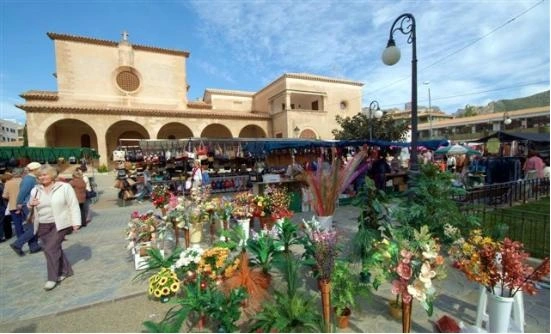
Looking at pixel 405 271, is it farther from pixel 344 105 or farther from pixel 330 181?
pixel 344 105

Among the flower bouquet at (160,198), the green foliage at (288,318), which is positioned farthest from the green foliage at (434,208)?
the flower bouquet at (160,198)

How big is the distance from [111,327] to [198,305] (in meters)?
1.06

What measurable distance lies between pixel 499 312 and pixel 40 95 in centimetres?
2427

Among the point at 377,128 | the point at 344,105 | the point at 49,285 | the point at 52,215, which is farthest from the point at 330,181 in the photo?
the point at 344,105

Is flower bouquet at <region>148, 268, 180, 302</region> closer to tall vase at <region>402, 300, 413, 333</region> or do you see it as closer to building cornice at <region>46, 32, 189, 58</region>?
tall vase at <region>402, 300, 413, 333</region>

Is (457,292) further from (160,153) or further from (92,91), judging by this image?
(92,91)

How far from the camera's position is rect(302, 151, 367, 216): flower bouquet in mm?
3625

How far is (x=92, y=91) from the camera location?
18938 millimetres

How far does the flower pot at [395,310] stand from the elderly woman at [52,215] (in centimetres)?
408

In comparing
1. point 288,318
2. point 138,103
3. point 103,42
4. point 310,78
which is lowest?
point 288,318

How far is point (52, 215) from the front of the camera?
129 inches

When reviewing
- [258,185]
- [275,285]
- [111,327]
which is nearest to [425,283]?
[275,285]

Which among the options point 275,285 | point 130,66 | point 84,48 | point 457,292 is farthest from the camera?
point 130,66

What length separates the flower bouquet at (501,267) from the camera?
1.89 meters
